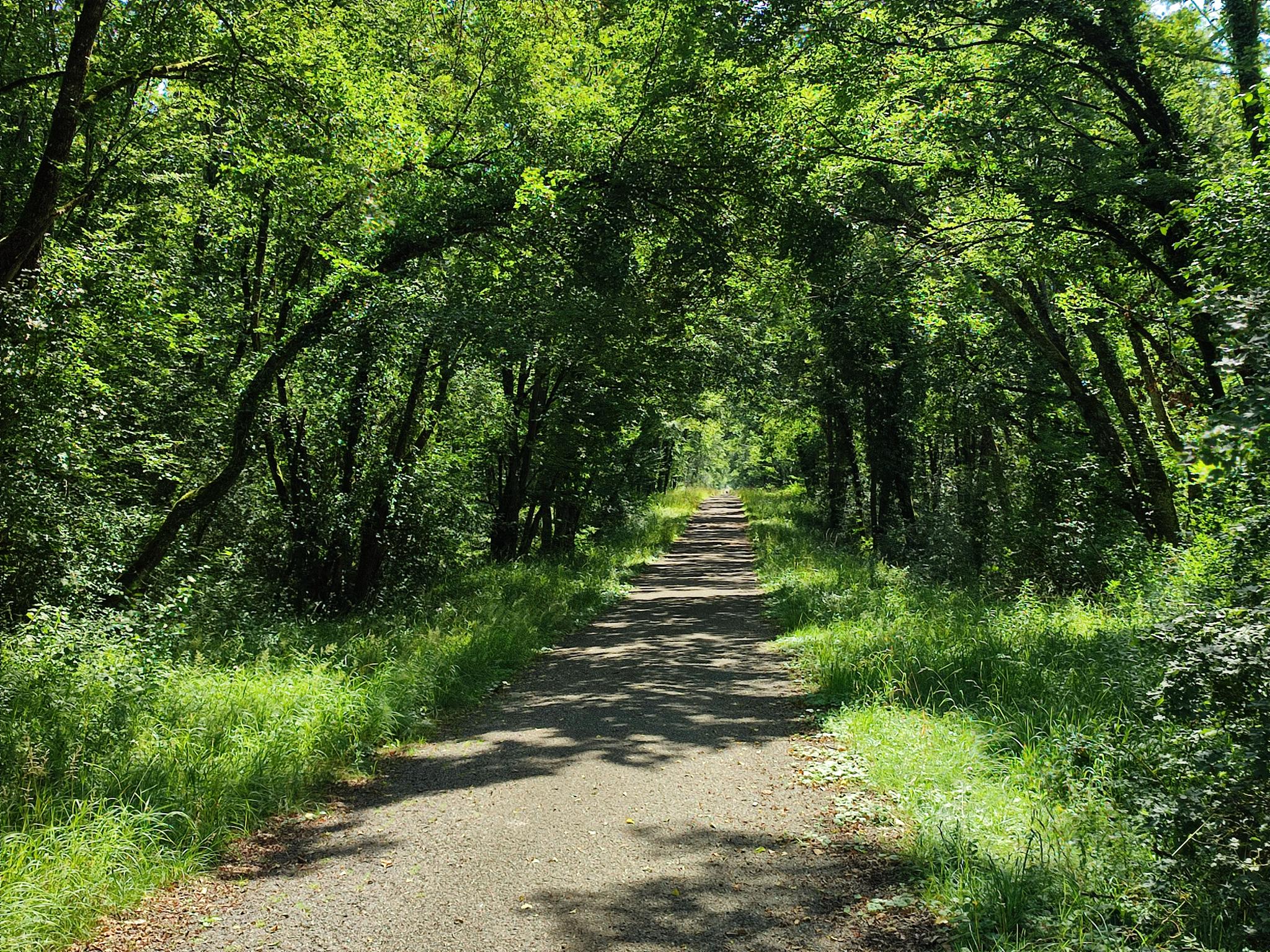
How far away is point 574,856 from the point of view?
4332mm

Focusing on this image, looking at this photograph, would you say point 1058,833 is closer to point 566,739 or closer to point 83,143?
point 566,739

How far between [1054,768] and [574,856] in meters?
3.18

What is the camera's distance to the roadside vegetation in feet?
10.7

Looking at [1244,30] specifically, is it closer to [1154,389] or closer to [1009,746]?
[1154,389]

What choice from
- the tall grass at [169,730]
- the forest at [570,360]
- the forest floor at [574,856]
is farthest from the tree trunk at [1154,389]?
the tall grass at [169,730]

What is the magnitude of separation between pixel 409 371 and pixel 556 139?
563cm

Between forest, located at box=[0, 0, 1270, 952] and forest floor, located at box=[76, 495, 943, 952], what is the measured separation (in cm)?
36

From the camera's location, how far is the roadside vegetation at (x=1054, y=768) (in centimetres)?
325

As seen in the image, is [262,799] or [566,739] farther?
[566,739]

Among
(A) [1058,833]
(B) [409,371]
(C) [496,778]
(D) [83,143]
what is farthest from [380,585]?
(A) [1058,833]

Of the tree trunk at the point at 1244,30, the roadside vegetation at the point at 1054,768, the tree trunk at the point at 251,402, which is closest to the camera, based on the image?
the roadside vegetation at the point at 1054,768

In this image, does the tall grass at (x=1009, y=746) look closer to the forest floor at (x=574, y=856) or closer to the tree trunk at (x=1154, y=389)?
the forest floor at (x=574, y=856)

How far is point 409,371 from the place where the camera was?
13.0 m

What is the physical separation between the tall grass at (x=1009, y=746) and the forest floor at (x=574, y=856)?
1.26 ft
